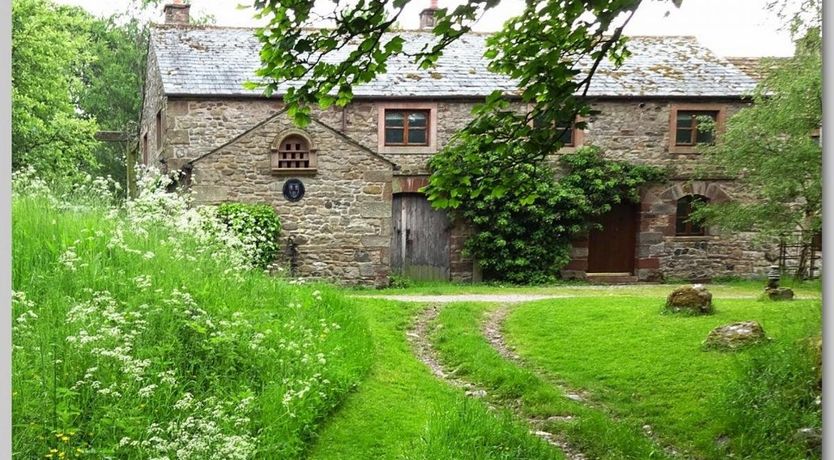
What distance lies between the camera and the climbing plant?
10.1ft

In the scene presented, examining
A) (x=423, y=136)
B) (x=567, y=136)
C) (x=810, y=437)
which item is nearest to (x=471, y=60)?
(x=423, y=136)

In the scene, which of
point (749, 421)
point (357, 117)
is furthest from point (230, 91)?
point (749, 421)

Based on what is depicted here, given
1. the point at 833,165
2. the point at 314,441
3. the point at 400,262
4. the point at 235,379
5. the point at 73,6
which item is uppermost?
the point at 73,6

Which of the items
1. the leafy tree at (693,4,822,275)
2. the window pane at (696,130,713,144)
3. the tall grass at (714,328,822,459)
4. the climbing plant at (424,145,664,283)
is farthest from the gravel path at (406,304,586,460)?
the window pane at (696,130,713,144)

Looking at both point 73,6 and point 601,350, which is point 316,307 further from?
point 73,6

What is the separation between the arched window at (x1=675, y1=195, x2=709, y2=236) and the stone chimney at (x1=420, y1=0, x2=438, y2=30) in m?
1.28

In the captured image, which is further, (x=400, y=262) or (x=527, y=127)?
(x=400, y=262)

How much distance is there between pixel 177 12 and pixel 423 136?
1.24 metres

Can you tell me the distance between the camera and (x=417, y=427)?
9.05 ft

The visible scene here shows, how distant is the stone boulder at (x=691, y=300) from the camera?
9.44ft

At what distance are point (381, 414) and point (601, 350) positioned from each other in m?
1.06

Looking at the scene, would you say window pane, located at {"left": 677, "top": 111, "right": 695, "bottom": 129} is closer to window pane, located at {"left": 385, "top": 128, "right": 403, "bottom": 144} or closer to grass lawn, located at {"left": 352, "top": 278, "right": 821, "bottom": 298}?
grass lawn, located at {"left": 352, "top": 278, "right": 821, "bottom": 298}

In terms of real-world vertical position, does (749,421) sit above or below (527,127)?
below

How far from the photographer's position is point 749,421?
2783 mm
